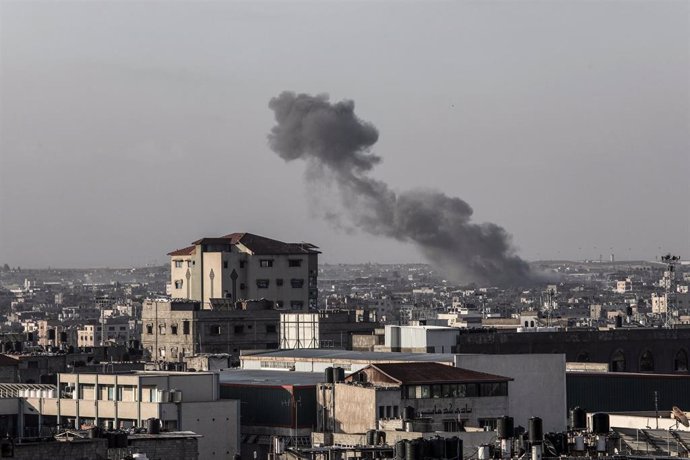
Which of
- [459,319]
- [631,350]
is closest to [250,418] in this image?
Result: [631,350]

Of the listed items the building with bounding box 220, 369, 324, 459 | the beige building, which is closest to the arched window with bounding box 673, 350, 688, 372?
the building with bounding box 220, 369, 324, 459

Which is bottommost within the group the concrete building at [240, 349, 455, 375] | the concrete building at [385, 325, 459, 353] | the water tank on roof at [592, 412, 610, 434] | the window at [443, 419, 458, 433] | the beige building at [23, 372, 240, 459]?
the water tank on roof at [592, 412, 610, 434]

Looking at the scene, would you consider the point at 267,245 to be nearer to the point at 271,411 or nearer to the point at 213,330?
the point at 213,330

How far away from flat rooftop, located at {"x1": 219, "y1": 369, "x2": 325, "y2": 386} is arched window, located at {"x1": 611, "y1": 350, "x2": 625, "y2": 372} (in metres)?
32.5

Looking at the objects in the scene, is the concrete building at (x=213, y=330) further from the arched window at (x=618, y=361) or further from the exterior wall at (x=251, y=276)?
the arched window at (x=618, y=361)

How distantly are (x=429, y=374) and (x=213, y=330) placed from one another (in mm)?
55752

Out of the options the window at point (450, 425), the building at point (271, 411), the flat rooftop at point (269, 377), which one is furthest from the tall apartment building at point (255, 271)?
the window at point (450, 425)

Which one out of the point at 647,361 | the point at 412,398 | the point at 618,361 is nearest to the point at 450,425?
the point at 412,398

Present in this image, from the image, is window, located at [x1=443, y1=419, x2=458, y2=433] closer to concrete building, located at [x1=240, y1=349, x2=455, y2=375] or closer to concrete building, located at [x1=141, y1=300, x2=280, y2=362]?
concrete building, located at [x1=240, y1=349, x2=455, y2=375]

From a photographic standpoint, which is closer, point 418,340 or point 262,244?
point 418,340

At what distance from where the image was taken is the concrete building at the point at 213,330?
4840 inches

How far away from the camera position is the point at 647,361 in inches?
4572

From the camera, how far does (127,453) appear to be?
52.1 metres

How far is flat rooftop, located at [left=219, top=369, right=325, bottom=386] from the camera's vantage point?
73250 mm
